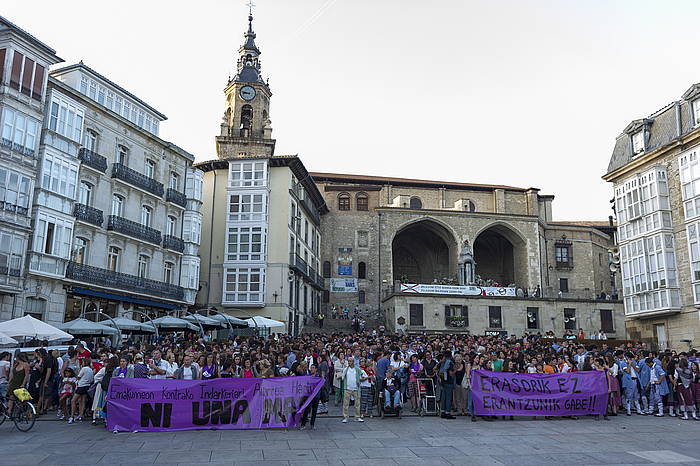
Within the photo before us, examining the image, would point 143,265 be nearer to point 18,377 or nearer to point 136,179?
point 136,179

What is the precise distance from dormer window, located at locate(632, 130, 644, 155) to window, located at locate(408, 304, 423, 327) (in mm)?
18001

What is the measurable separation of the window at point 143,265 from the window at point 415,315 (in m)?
19.1

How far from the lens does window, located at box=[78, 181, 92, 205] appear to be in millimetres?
30609

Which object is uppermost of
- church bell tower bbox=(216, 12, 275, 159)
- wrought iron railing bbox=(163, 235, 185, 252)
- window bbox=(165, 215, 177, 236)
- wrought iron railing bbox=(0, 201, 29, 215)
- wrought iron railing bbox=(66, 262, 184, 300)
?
church bell tower bbox=(216, 12, 275, 159)

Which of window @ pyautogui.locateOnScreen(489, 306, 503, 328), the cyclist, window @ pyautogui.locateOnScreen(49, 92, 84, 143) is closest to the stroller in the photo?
the cyclist

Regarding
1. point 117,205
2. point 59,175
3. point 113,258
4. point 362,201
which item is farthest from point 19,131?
point 362,201

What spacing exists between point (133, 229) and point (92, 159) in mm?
4755

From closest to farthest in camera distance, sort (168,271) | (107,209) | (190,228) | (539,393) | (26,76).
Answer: (539,393), (26,76), (107,209), (168,271), (190,228)

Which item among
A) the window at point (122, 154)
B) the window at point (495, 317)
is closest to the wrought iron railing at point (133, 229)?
the window at point (122, 154)

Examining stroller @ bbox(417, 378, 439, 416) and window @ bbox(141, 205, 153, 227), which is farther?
window @ bbox(141, 205, 153, 227)

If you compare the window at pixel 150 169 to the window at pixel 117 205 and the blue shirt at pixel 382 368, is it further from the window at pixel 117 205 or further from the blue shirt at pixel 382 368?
the blue shirt at pixel 382 368

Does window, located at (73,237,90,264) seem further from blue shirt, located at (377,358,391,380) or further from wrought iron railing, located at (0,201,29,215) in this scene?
blue shirt, located at (377,358,391,380)

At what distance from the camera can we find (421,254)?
6131 centimetres

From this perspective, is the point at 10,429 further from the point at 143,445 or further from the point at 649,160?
the point at 649,160
